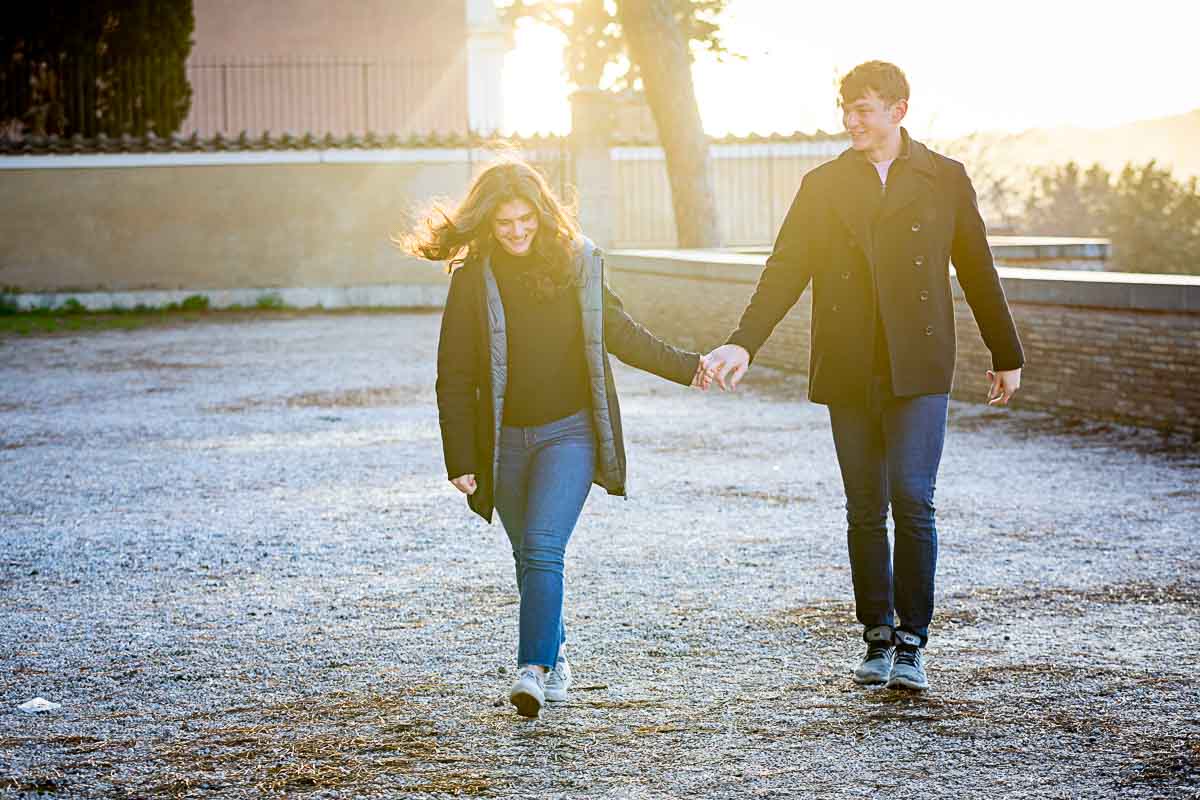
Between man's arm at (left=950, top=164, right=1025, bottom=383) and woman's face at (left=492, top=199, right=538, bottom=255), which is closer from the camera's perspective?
woman's face at (left=492, top=199, right=538, bottom=255)

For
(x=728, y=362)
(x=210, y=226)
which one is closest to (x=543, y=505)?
(x=728, y=362)

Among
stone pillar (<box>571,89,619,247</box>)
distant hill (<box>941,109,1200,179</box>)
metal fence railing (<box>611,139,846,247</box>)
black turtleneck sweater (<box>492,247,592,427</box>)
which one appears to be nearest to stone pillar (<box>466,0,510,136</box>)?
metal fence railing (<box>611,139,846,247</box>)

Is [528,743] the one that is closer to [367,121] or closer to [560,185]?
[560,185]

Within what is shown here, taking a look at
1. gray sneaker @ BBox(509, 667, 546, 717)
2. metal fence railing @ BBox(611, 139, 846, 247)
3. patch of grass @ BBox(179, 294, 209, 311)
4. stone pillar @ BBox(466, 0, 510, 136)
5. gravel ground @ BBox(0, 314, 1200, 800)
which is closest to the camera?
gravel ground @ BBox(0, 314, 1200, 800)

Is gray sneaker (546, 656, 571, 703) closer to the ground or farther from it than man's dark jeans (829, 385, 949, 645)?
closer to the ground

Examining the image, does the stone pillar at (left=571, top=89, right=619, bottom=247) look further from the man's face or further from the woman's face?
the woman's face

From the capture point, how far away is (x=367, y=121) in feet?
105

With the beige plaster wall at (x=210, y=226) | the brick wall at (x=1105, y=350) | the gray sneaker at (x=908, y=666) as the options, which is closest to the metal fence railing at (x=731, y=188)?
the beige plaster wall at (x=210, y=226)

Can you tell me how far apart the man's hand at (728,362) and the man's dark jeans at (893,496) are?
0.33 metres

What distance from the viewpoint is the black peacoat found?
17.5 feet

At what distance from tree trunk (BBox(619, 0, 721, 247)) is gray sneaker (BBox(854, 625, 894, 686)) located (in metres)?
18.9

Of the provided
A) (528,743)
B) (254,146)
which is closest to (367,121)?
(254,146)

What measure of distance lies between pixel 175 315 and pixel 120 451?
48.7 feet

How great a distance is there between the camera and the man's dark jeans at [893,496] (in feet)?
17.5
